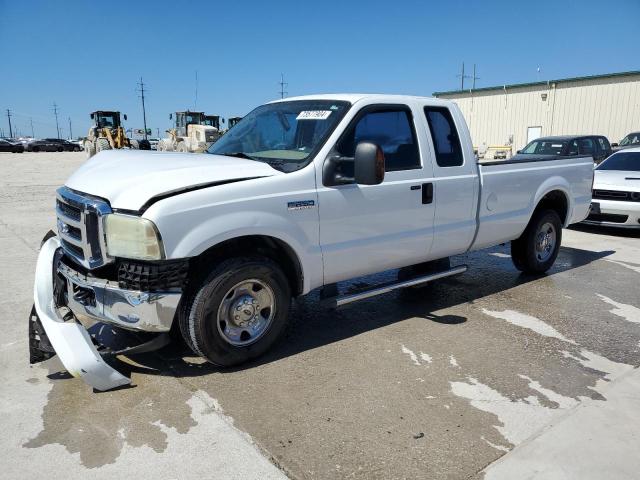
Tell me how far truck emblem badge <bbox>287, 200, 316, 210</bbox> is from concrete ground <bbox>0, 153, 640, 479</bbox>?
1160 millimetres

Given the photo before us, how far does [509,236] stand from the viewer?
571cm

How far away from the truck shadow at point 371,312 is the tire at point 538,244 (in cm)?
16

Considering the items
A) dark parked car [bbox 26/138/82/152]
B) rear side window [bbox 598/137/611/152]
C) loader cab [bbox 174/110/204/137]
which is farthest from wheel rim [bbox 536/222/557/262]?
dark parked car [bbox 26/138/82/152]

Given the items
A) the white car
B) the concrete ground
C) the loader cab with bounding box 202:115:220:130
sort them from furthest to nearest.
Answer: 1. the loader cab with bounding box 202:115:220:130
2. the white car
3. the concrete ground

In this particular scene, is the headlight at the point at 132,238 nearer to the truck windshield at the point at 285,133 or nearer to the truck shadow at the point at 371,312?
the truck shadow at the point at 371,312

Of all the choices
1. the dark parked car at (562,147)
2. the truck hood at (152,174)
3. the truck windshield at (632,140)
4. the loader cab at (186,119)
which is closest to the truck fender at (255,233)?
the truck hood at (152,174)

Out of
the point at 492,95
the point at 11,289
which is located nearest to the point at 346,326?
the point at 11,289

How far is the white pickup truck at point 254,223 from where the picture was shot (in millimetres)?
3252

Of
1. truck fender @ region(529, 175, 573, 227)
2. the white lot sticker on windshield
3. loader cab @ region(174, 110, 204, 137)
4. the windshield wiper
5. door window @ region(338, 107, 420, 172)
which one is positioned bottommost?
truck fender @ region(529, 175, 573, 227)

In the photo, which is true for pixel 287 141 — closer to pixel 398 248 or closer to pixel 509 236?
pixel 398 248

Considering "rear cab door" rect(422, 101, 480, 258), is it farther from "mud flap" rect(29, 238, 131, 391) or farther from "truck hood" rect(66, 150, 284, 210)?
"mud flap" rect(29, 238, 131, 391)

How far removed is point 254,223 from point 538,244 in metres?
4.16

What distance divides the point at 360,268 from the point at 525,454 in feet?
6.34

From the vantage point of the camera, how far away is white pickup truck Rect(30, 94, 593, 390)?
325 centimetres
